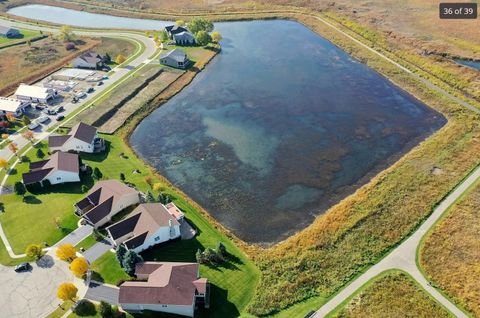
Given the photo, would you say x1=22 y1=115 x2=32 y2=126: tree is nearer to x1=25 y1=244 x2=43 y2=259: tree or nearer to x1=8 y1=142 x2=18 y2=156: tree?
x1=8 y1=142 x2=18 y2=156: tree

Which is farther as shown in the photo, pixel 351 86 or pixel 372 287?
pixel 351 86

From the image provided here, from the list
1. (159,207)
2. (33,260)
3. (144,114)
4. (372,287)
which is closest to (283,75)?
(144,114)

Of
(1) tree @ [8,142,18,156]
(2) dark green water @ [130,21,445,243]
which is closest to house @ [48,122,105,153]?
(1) tree @ [8,142,18,156]

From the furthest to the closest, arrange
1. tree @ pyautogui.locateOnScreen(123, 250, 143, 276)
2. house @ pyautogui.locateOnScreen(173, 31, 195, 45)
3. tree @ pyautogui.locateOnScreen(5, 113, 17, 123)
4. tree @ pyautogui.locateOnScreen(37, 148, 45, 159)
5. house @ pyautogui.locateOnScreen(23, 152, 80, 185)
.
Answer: house @ pyautogui.locateOnScreen(173, 31, 195, 45) < tree @ pyautogui.locateOnScreen(5, 113, 17, 123) < tree @ pyautogui.locateOnScreen(37, 148, 45, 159) < house @ pyautogui.locateOnScreen(23, 152, 80, 185) < tree @ pyautogui.locateOnScreen(123, 250, 143, 276)

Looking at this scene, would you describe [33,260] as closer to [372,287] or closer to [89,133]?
[89,133]

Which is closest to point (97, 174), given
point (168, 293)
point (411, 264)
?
point (168, 293)

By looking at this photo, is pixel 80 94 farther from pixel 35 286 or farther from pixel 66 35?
pixel 35 286
